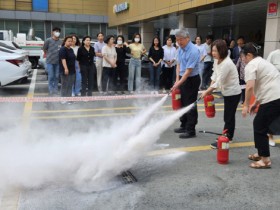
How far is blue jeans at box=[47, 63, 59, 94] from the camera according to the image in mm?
9758

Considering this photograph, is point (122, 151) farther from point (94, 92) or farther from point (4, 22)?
point (4, 22)

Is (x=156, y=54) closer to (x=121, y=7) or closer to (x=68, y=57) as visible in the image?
(x=68, y=57)

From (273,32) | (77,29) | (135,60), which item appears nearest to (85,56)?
(135,60)

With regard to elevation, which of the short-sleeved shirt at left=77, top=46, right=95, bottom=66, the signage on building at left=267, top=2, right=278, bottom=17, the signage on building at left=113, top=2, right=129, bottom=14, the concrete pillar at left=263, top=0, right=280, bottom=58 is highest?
the signage on building at left=113, top=2, right=129, bottom=14

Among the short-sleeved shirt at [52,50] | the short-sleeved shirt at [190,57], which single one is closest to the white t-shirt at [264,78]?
the short-sleeved shirt at [190,57]

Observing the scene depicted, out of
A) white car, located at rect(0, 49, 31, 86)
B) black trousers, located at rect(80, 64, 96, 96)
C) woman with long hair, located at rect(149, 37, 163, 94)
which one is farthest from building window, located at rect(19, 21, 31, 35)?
black trousers, located at rect(80, 64, 96, 96)

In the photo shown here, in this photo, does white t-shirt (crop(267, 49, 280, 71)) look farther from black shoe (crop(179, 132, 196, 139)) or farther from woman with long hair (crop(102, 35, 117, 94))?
woman with long hair (crop(102, 35, 117, 94))

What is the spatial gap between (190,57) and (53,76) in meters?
5.40

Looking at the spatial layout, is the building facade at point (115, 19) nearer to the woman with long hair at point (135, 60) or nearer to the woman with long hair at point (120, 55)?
the woman with long hair at point (135, 60)

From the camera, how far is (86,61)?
9.23 m

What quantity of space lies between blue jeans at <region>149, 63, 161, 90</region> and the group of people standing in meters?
4.77

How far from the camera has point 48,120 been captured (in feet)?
23.0

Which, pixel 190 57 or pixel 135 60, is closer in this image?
pixel 190 57

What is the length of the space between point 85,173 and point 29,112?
433 cm
